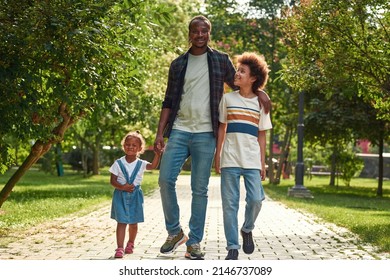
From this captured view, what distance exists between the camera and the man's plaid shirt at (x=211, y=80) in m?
7.58

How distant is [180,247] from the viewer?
31.7 feet

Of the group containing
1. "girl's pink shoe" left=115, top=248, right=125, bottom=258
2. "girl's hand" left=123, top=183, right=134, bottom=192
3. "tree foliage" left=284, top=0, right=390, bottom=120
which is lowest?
"girl's pink shoe" left=115, top=248, right=125, bottom=258

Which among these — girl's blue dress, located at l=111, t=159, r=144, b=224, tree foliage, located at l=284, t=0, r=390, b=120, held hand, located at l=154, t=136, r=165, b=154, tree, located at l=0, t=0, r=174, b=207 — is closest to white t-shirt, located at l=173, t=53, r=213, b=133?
held hand, located at l=154, t=136, r=165, b=154

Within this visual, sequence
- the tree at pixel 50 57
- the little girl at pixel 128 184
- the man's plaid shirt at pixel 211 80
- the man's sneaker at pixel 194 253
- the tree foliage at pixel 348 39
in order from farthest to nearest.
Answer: the tree foliage at pixel 348 39 < the tree at pixel 50 57 < the little girl at pixel 128 184 < the man's sneaker at pixel 194 253 < the man's plaid shirt at pixel 211 80

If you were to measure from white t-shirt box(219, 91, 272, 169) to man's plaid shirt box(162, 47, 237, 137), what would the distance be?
15 cm

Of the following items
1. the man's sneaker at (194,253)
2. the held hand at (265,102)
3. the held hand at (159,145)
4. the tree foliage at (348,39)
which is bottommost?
the man's sneaker at (194,253)

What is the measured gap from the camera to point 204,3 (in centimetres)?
3928

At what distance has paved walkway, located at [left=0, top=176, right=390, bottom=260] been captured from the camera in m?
9.15

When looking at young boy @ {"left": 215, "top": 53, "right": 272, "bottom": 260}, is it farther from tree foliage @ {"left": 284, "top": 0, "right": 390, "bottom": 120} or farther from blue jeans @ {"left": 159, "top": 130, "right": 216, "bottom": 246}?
tree foliage @ {"left": 284, "top": 0, "right": 390, "bottom": 120}

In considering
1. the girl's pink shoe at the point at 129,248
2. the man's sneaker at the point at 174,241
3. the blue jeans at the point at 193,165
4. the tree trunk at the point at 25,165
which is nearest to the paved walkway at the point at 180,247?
the girl's pink shoe at the point at 129,248

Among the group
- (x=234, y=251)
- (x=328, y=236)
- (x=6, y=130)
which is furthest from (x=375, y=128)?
(x=234, y=251)

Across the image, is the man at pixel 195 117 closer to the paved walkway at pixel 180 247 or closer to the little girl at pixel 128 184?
the little girl at pixel 128 184

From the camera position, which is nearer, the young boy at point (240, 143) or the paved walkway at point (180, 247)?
the young boy at point (240, 143)

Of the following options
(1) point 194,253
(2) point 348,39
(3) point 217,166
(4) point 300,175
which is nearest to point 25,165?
(2) point 348,39
